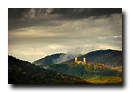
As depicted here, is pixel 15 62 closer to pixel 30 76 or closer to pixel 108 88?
pixel 30 76

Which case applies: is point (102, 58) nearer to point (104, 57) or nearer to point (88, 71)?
point (104, 57)

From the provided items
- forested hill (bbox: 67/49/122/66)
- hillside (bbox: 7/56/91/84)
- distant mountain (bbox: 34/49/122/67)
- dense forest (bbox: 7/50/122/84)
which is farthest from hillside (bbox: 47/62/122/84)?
hillside (bbox: 7/56/91/84)

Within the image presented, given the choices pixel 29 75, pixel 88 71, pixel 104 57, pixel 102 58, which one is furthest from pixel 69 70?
pixel 29 75

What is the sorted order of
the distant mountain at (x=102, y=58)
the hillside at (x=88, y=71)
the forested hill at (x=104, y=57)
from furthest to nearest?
the forested hill at (x=104, y=57)
the distant mountain at (x=102, y=58)
the hillside at (x=88, y=71)

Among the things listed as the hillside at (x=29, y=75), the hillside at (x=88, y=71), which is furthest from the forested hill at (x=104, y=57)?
the hillside at (x=29, y=75)

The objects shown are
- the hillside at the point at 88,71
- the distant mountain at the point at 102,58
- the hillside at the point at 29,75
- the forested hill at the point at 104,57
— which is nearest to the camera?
the hillside at the point at 29,75

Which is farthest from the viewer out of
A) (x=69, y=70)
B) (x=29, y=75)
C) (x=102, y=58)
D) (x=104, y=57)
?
(x=102, y=58)

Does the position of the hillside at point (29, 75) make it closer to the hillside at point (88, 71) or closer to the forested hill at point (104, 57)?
the hillside at point (88, 71)
